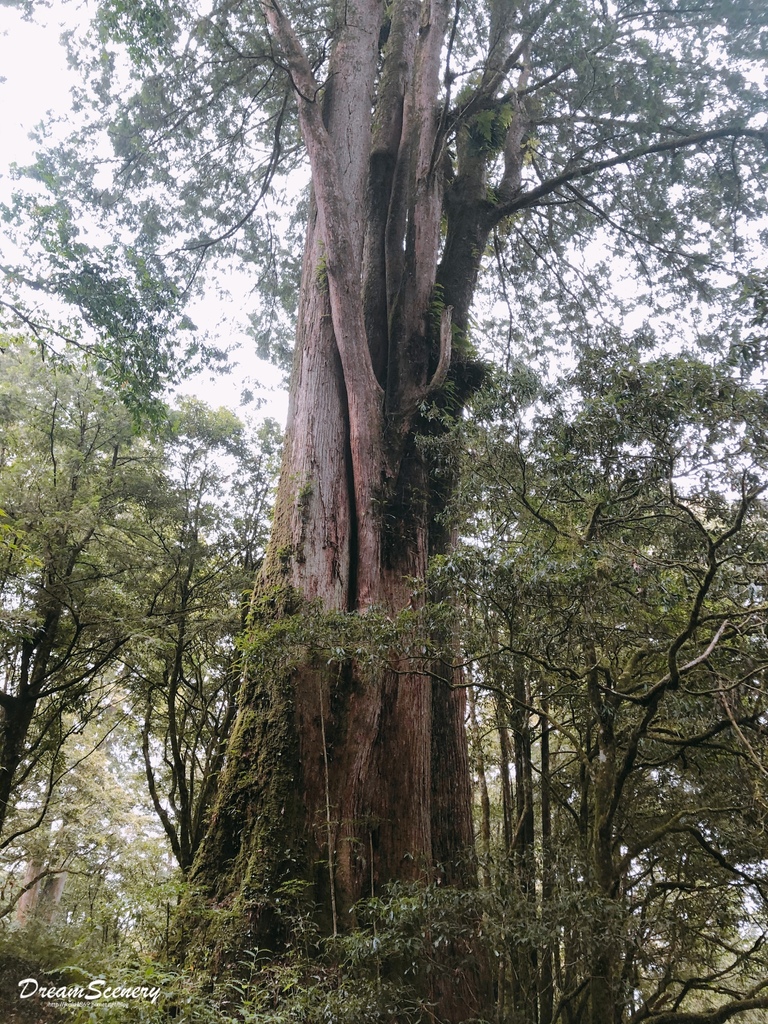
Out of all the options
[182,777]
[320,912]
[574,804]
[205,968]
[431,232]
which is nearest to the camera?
[205,968]

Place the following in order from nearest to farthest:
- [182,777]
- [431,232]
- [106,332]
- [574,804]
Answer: [106,332], [431,232], [574,804], [182,777]

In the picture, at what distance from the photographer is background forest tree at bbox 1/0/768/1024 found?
348 centimetres

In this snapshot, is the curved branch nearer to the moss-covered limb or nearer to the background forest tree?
the background forest tree

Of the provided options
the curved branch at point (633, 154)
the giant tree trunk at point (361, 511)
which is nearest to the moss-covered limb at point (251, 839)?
the giant tree trunk at point (361, 511)

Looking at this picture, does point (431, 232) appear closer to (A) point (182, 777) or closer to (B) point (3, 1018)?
(A) point (182, 777)

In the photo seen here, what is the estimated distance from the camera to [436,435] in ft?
18.0

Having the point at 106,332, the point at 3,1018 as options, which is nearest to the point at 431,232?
the point at 106,332

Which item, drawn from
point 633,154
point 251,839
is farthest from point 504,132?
point 251,839

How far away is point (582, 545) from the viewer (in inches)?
141

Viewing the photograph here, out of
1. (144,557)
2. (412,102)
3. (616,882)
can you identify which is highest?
(412,102)

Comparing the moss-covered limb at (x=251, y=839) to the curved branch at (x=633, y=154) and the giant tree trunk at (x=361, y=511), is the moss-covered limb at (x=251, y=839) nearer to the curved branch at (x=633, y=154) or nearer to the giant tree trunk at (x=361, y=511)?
the giant tree trunk at (x=361, y=511)

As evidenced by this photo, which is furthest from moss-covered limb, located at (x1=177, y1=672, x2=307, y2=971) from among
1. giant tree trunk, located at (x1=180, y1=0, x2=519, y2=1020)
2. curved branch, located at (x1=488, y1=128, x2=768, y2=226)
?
curved branch, located at (x1=488, y1=128, x2=768, y2=226)

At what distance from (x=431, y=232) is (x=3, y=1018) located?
8178 mm

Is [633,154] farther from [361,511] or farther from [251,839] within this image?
[251,839]
